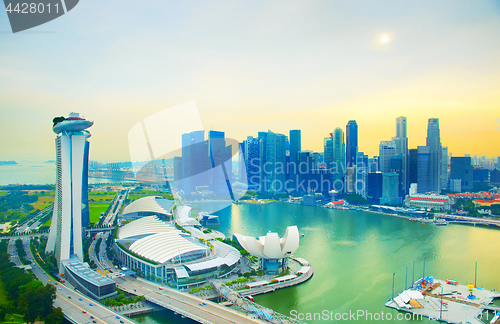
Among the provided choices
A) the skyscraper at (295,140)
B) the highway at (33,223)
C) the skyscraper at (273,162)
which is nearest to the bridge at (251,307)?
the highway at (33,223)

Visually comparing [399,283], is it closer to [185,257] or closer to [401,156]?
[185,257]

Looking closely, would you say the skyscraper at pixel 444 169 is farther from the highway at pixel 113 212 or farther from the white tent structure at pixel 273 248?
the highway at pixel 113 212

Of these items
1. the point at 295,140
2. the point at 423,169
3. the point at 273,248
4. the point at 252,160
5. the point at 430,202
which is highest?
the point at 295,140

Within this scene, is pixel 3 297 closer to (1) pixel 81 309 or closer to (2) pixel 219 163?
(1) pixel 81 309

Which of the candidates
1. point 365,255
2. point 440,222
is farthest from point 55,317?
point 440,222

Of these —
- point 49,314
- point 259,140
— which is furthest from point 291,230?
point 259,140
